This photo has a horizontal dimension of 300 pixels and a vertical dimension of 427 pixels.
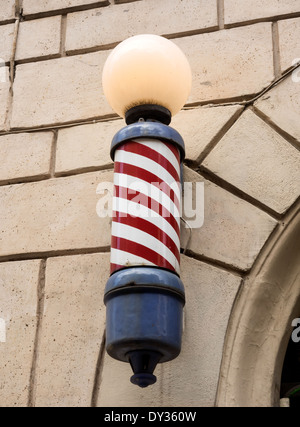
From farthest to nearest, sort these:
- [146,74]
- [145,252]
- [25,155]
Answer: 1. [25,155]
2. [146,74]
3. [145,252]

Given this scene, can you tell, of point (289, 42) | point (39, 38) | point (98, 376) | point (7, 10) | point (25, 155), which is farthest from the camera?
point (7, 10)

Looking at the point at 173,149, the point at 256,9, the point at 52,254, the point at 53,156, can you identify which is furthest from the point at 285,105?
the point at 52,254

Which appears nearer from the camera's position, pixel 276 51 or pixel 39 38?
pixel 276 51

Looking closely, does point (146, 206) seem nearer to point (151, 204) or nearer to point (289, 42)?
point (151, 204)

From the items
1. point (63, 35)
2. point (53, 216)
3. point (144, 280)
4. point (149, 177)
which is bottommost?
point (144, 280)

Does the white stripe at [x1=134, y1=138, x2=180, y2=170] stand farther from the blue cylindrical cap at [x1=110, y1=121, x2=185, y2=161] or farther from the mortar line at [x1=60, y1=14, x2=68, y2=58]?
the mortar line at [x1=60, y1=14, x2=68, y2=58]

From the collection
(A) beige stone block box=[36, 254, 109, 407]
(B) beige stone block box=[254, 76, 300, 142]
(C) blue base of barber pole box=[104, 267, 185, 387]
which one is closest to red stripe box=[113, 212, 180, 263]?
(C) blue base of barber pole box=[104, 267, 185, 387]

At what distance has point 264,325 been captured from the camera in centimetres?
247

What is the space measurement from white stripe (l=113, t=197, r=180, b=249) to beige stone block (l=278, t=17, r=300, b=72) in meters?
0.98

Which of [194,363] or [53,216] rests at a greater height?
[53,216]

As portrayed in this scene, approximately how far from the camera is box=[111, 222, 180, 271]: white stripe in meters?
2.13

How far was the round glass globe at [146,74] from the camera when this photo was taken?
2.34m

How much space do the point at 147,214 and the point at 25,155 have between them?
0.97 metres

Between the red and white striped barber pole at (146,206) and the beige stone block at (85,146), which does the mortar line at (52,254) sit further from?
the red and white striped barber pole at (146,206)
